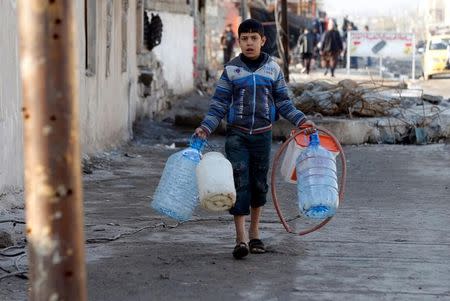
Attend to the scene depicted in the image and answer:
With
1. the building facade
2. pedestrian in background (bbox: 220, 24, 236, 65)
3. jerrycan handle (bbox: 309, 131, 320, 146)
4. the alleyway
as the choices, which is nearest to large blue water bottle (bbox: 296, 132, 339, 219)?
jerrycan handle (bbox: 309, 131, 320, 146)

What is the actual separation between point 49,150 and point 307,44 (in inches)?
1254

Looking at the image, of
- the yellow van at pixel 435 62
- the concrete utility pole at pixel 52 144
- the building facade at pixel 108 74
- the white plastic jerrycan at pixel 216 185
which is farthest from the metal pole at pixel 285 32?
the concrete utility pole at pixel 52 144

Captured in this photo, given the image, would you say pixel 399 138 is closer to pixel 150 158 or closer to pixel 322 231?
pixel 150 158

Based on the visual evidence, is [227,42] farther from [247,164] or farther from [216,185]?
[216,185]

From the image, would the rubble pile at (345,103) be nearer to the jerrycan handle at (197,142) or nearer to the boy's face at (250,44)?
the boy's face at (250,44)

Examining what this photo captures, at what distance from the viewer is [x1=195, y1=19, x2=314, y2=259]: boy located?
6941 mm

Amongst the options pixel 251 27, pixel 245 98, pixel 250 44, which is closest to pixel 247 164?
pixel 245 98

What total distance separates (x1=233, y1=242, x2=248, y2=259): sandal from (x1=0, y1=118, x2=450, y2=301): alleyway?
2.5 inches

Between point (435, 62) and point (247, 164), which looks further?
point (435, 62)

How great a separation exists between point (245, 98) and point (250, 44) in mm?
358

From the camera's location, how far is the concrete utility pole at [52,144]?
10.8ft

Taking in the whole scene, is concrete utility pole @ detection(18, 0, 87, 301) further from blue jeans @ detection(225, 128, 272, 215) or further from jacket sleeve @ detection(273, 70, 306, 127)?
jacket sleeve @ detection(273, 70, 306, 127)

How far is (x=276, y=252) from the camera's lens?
717 cm

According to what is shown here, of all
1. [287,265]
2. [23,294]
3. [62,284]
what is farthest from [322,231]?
[62,284]
